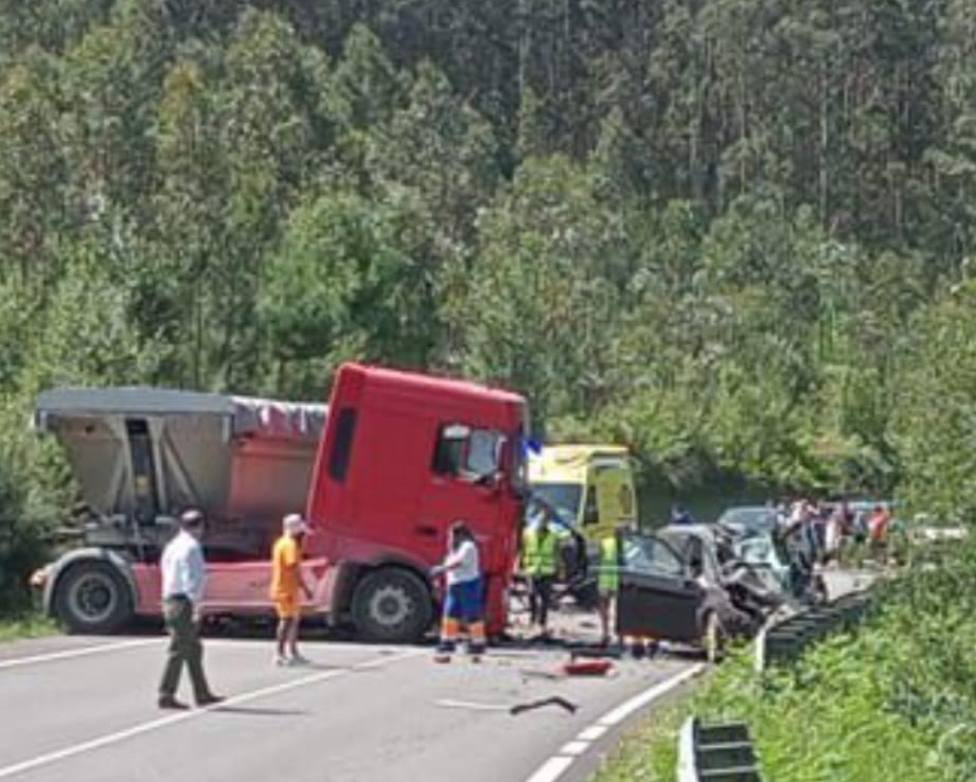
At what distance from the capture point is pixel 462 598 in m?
26.0

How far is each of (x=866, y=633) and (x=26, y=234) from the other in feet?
150

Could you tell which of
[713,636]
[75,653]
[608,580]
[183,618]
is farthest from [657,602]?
[183,618]

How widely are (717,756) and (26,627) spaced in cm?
1874

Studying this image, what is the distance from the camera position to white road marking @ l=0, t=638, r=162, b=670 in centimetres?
2398

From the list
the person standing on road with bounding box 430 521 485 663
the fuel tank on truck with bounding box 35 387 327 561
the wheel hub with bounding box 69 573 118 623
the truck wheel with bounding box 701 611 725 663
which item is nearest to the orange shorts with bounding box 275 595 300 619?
the person standing on road with bounding box 430 521 485 663

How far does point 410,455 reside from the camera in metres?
28.1

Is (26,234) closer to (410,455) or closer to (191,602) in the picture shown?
(410,455)

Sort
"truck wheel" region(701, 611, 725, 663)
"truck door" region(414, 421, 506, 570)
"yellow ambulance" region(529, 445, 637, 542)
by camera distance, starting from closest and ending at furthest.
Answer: "truck wheel" region(701, 611, 725, 663)
"truck door" region(414, 421, 506, 570)
"yellow ambulance" region(529, 445, 637, 542)

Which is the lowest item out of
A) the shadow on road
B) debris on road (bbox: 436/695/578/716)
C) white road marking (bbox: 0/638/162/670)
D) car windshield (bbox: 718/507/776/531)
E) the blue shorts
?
white road marking (bbox: 0/638/162/670)

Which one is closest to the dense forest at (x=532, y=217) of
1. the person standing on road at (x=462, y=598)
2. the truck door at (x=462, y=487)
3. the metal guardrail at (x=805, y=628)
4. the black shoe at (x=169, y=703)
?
the metal guardrail at (x=805, y=628)

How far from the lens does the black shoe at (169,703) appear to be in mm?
→ 19422

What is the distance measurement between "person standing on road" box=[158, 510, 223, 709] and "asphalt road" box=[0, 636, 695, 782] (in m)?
0.25

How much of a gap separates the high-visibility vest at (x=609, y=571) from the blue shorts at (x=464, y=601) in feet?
6.40

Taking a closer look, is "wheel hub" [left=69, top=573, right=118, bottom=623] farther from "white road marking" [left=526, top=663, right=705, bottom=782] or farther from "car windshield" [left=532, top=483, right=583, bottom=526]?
"car windshield" [left=532, top=483, right=583, bottom=526]
